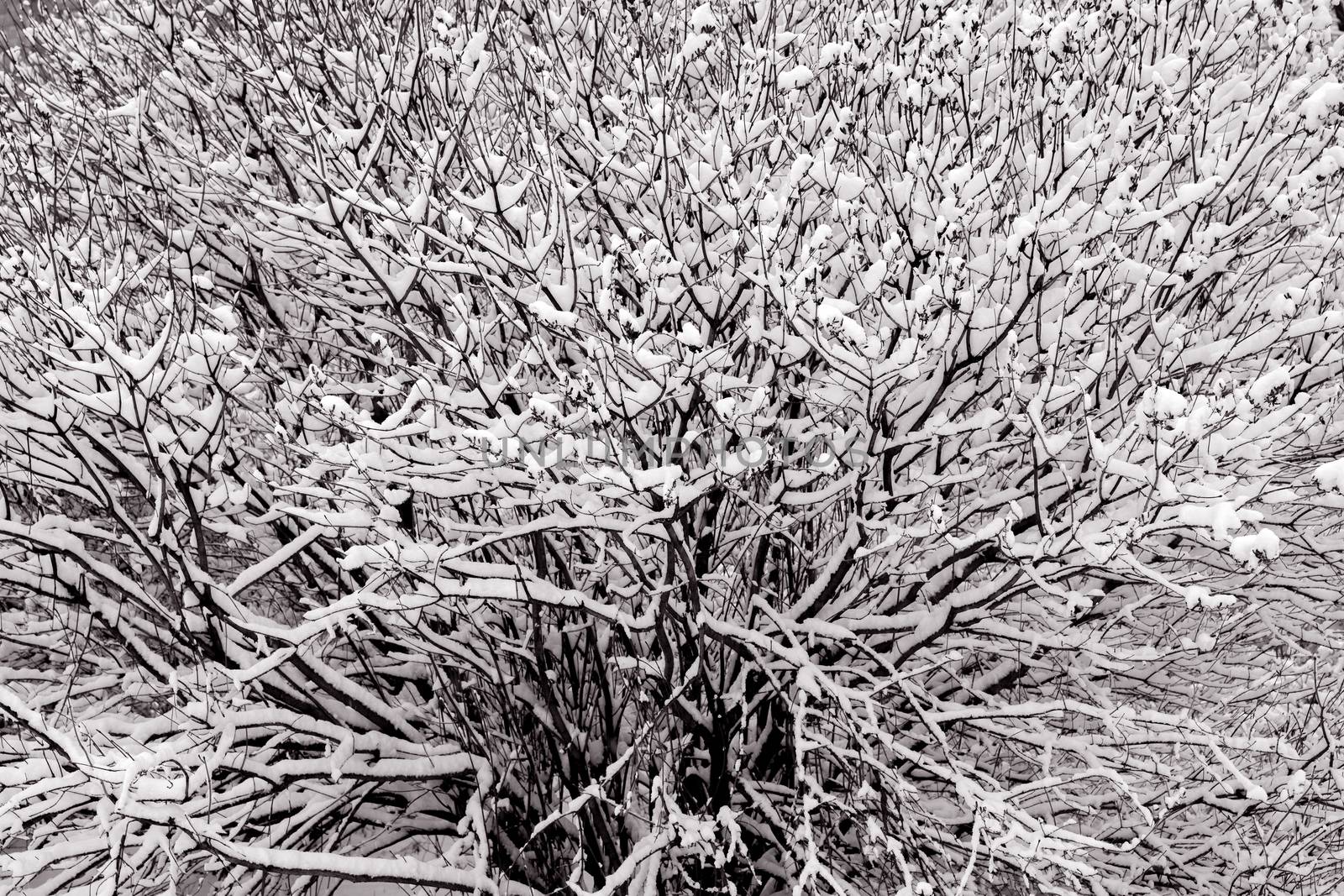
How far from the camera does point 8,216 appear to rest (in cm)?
541

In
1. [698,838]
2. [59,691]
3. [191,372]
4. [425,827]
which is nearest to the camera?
[191,372]

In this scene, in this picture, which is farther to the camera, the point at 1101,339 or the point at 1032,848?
the point at 1101,339

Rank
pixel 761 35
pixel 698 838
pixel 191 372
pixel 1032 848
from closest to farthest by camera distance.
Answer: pixel 1032 848, pixel 191 372, pixel 698 838, pixel 761 35

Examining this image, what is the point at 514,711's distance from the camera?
5195 millimetres

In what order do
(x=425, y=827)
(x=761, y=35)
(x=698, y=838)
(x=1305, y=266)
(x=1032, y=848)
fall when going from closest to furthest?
(x=1032, y=848)
(x=698, y=838)
(x=761, y=35)
(x=1305, y=266)
(x=425, y=827)

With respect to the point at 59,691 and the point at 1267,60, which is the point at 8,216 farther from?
the point at 1267,60

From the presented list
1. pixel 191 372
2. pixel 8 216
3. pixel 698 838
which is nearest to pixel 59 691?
pixel 191 372

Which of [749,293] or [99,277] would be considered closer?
[99,277]

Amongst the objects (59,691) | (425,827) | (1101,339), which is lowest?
(425,827)

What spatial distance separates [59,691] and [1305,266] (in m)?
7.36

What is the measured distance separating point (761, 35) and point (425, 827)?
521cm

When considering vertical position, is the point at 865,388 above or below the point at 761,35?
below

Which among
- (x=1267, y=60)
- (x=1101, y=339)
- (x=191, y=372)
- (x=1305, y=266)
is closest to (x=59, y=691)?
(x=191, y=372)

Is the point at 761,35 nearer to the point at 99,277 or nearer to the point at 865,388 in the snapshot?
the point at 865,388
